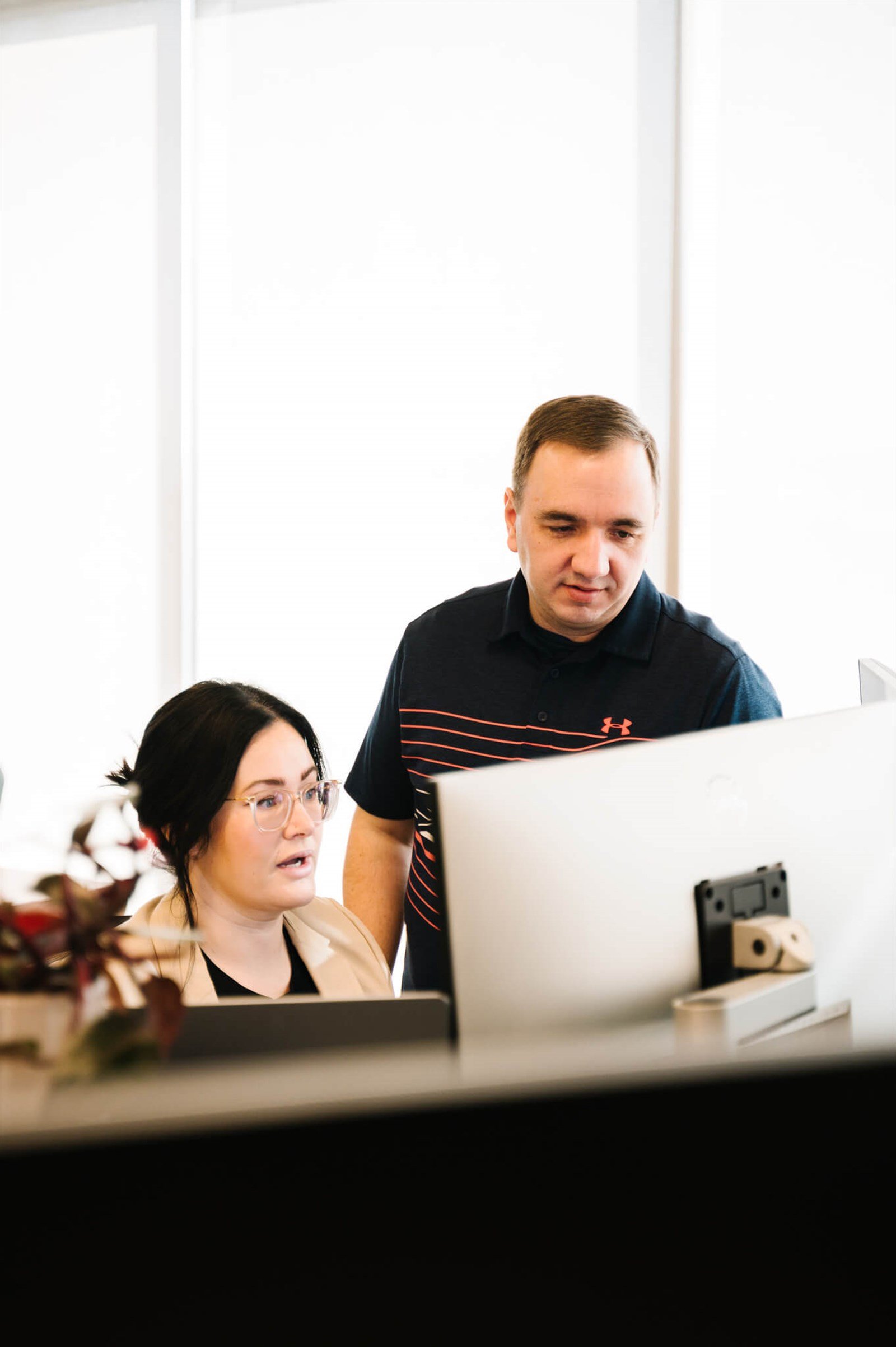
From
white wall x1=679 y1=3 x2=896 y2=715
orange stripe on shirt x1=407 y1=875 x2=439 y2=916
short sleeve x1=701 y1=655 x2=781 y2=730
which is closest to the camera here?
short sleeve x1=701 y1=655 x2=781 y2=730

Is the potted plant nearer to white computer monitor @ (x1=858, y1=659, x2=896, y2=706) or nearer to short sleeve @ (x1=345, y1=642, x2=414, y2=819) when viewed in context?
white computer monitor @ (x1=858, y1=659, x2=896, y2=706)

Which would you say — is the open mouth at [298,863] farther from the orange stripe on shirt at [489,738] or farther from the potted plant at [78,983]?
the potted plant at [78,983]

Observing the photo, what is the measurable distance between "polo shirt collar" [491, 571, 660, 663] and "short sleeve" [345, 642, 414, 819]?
0.24 meters

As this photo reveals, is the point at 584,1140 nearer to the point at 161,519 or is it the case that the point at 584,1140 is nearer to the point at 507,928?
the point at 507,928

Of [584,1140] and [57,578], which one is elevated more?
[57,578]

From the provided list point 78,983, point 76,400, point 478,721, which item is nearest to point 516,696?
point 478,721

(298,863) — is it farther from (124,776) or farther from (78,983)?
(78,983)

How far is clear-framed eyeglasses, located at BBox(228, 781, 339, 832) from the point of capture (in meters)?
1.65

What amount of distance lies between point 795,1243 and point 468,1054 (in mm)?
165

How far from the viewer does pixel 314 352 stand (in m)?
3.11

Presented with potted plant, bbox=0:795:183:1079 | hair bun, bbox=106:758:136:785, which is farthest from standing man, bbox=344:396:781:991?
potted plant, bbox=0:795:183:1079

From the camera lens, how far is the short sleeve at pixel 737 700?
175 centimetres

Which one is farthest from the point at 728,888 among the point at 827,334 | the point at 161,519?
the point at 161,519

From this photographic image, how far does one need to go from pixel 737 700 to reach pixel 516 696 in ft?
1.16
